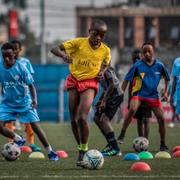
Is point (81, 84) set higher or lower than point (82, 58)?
lower

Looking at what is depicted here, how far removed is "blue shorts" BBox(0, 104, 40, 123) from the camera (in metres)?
15.5

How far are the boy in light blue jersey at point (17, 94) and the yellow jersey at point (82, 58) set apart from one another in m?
1.31

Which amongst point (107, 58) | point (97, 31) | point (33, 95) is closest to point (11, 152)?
point (33, 95)

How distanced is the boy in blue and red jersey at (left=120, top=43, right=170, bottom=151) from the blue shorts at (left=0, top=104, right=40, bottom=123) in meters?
2.53

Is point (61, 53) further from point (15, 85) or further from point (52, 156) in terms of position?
point (52, 156)

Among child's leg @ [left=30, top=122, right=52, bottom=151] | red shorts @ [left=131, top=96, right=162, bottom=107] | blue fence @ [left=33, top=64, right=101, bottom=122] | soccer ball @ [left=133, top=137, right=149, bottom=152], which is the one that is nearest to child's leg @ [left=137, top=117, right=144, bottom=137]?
red shorts @ [left=131, top=96, right=162, bottom=107]

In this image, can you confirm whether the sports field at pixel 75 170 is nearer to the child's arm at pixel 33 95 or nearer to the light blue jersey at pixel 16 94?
the light blue jersey at pixel 16 94

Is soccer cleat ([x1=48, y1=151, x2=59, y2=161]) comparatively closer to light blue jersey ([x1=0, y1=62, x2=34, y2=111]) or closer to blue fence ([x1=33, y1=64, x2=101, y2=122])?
light blue jersey ([x1=0, y1=62, x2=34, y2=111])

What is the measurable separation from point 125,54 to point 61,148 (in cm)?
4671

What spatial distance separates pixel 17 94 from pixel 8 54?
0.69 metres

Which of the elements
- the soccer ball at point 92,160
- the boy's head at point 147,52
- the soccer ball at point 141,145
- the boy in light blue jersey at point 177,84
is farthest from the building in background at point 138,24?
the soccer ball at point 92,160

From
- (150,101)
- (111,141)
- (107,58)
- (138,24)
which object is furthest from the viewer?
(138,24)

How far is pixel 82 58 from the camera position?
47.3ft

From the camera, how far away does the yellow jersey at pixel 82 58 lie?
14383mm
